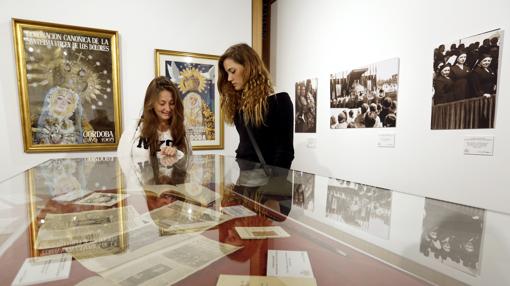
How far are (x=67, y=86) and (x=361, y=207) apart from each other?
9.17 feet

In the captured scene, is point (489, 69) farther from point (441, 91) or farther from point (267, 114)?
point (267, 114)

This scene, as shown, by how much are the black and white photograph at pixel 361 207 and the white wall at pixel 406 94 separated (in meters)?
1.10

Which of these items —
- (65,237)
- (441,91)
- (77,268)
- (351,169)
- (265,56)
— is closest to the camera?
(77,268)

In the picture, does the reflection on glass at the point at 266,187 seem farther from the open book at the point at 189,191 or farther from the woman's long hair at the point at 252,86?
the woman's long hair at the point at 252,86

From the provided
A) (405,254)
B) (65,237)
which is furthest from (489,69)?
(65,237)

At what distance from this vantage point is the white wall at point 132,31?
233 cm

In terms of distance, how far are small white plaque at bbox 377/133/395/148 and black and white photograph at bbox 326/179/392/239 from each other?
1.33 metres

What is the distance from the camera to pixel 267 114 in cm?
155

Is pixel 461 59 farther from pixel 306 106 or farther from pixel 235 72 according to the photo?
pixel 306 106

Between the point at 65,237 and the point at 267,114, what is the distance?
3.78 ft

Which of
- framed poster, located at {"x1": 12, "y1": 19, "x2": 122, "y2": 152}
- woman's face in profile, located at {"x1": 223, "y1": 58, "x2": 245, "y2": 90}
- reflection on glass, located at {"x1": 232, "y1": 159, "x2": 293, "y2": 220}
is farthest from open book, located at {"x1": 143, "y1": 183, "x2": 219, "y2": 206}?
framed poster, located at {"x1": 12, "y1": 19, "x2": 122, "y2": 152}

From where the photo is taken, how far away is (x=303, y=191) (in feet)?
3.07

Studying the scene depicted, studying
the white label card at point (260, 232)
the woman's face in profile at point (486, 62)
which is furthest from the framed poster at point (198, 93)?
the white label card at point (260, 232)

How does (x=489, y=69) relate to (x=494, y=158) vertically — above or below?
above
